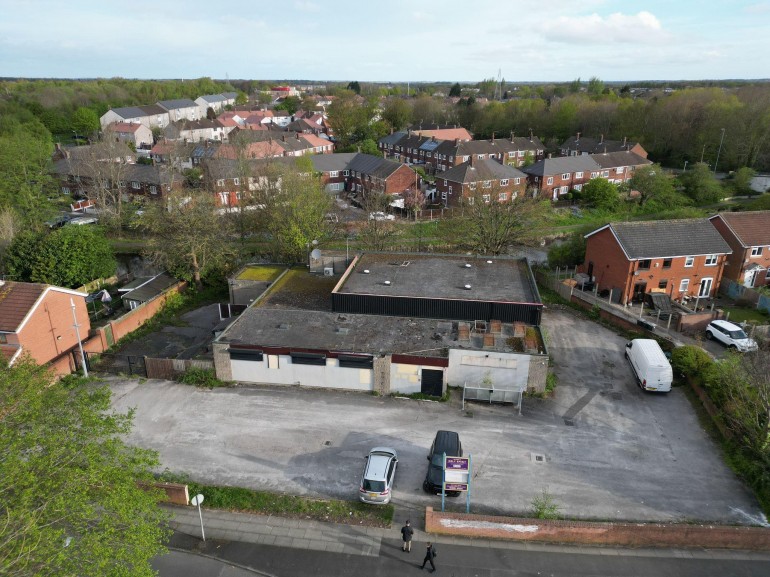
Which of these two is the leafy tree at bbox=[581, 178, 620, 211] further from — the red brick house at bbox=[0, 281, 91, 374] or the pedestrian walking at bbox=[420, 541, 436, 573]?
the pedestrian walking at bbox=[420, 541, 436, 573]

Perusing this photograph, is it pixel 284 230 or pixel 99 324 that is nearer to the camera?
pixel 99 324

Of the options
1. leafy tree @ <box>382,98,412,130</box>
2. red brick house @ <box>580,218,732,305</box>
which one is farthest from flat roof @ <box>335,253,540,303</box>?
leafy tree @ <box>382,98,412,130</box>

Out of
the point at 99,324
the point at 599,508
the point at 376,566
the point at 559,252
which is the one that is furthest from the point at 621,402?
the point at 99,324

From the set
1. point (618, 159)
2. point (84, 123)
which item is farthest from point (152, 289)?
point (84, 123)

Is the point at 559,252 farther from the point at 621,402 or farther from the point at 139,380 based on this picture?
the point at 139,380

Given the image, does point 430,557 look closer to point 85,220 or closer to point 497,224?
point 497,224

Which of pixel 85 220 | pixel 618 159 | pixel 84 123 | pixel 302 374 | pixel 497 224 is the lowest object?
pixel 85 220

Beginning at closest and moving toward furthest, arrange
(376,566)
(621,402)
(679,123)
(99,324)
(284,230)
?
1. (376,566)
2. (621,402)
3. (99,324)
4. (284,230)
5. (679,123)
